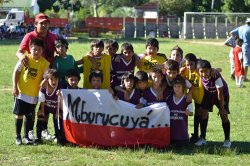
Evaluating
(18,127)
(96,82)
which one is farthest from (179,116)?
(18,127)

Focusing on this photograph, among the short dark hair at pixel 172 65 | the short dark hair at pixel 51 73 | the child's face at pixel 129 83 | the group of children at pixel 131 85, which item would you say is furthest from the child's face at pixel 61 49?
the short dark hair at pixel 172 65

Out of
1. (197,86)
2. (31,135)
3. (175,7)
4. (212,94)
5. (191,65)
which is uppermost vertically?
(175,7)

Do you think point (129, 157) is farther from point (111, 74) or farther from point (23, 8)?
point (23, 8)

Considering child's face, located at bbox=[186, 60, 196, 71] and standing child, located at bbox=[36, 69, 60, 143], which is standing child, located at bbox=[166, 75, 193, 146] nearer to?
child's face, located at bbox=[186, 60, 196, 71]

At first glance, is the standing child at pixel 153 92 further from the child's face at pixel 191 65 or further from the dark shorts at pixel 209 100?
the dark shorts at pixel 209 100

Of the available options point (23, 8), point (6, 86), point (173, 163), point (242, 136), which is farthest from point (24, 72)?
point (23, 8)

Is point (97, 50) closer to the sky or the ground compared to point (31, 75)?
closer to the sky

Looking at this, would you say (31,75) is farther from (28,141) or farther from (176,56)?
(176,56)

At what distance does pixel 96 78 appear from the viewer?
859 centimetres

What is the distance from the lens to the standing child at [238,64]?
16941mm

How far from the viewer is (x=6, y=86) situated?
16281 millimetres

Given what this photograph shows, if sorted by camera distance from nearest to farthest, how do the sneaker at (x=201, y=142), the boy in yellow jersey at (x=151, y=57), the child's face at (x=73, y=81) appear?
the child's face at (x=73, y=81)
the sneaker at (x=201, y=142)
the boy in yellow jersey at (x=151, y=57)

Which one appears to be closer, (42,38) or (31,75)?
(31,75)

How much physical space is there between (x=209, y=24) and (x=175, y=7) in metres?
16.3
